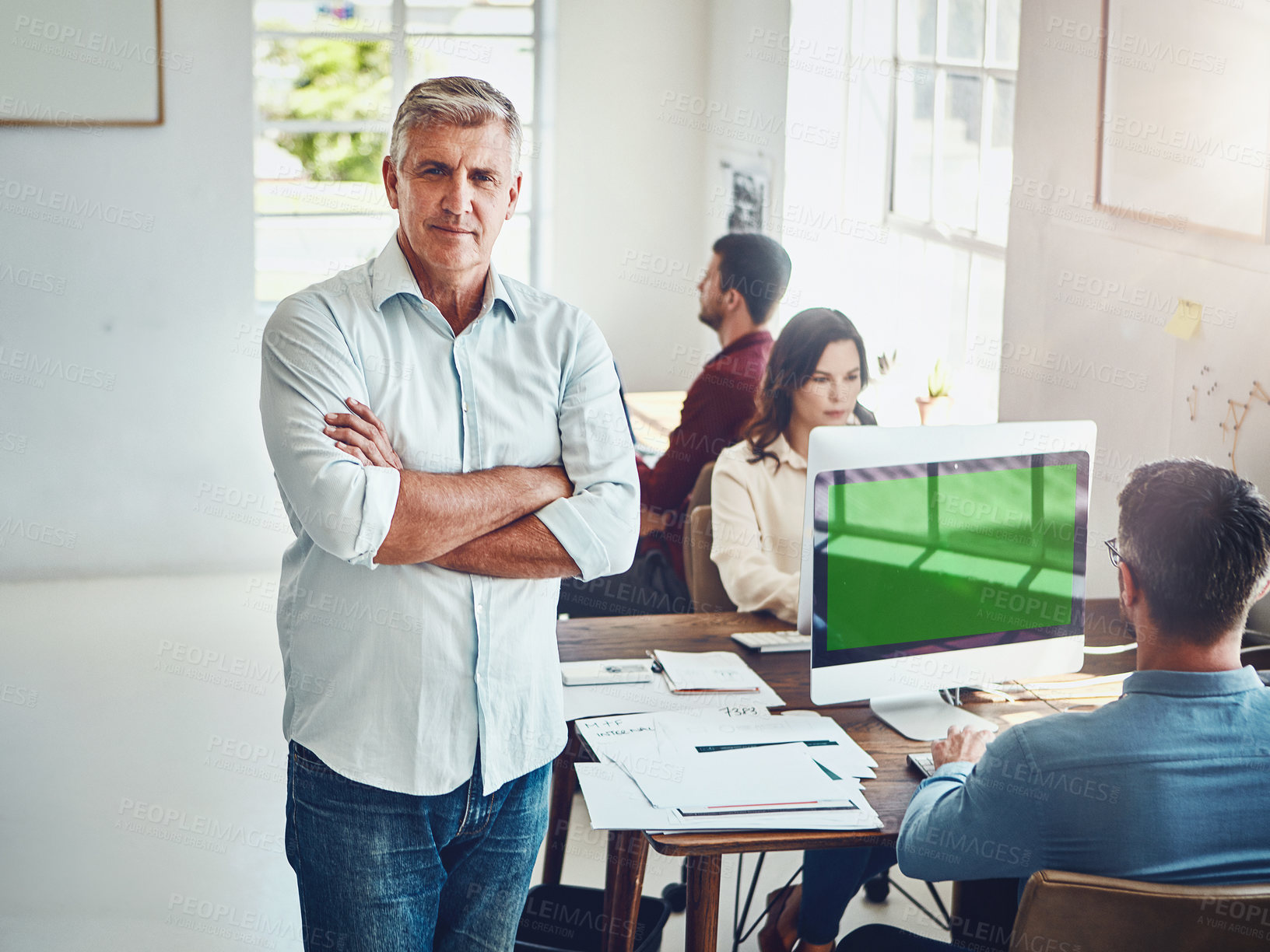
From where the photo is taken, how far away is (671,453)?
11.9ft

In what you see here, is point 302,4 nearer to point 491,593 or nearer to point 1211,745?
point 491,593

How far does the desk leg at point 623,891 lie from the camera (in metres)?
1.92

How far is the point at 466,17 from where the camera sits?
18.0ft

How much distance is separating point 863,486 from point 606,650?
25.1 inches

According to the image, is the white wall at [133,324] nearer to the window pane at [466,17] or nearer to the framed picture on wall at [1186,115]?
the window pane at [466,17]

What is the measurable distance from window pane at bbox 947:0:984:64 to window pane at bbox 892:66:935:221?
174mm

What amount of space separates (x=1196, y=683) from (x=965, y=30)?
9.64 ft

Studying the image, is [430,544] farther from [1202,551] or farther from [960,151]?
[960,151]

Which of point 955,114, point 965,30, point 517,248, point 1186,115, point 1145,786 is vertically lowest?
point 1145,786

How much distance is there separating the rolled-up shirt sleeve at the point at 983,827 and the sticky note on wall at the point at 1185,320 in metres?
1.41

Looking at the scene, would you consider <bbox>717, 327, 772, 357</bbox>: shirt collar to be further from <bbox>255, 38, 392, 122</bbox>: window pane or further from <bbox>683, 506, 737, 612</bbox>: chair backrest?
<bbox>255, 38, 392, 122</bbox>: window pane

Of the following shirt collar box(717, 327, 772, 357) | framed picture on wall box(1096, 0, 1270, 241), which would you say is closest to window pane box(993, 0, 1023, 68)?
framed picture on wall box(1096, 0, 1270, 241)

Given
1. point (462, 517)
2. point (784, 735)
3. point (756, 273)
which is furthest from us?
point (756, 273)

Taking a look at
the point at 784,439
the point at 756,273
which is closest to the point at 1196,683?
the point at 784,439
